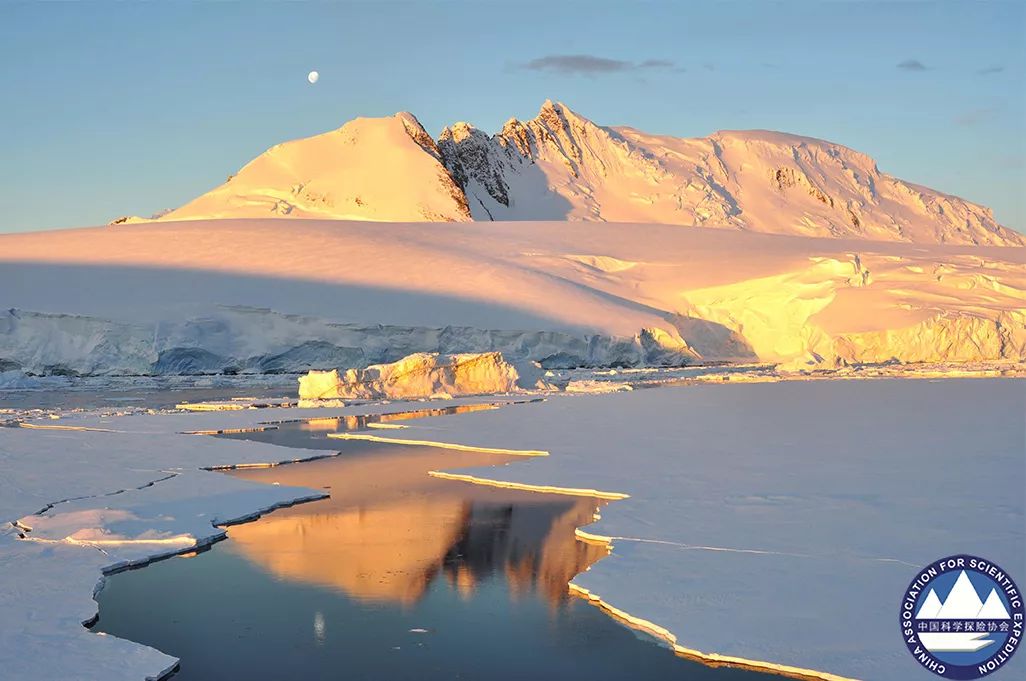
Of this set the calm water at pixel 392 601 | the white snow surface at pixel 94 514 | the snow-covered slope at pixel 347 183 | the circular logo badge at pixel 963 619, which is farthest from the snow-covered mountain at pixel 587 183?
the circular logo badge at pixel 963 619

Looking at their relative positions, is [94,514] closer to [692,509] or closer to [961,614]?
[692,509]

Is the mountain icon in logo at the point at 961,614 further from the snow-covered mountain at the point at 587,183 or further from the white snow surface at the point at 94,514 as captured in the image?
the snow-covered mountain at the point at 587,183

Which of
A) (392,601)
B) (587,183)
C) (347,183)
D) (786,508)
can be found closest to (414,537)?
(392,601)

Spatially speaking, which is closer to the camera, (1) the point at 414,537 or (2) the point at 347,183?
(1) the point at 414,537

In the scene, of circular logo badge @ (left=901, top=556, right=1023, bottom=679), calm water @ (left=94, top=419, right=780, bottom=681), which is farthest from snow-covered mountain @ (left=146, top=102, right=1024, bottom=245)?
circular logo badge @ (left=901, top=556, right=1023, bottom=679)

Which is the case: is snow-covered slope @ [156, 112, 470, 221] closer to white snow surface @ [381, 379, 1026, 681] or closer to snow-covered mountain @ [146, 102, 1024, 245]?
snow-covered mountain @ [146, 102, 1024, 245]

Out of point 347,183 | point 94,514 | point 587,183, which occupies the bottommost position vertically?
point 94,514
